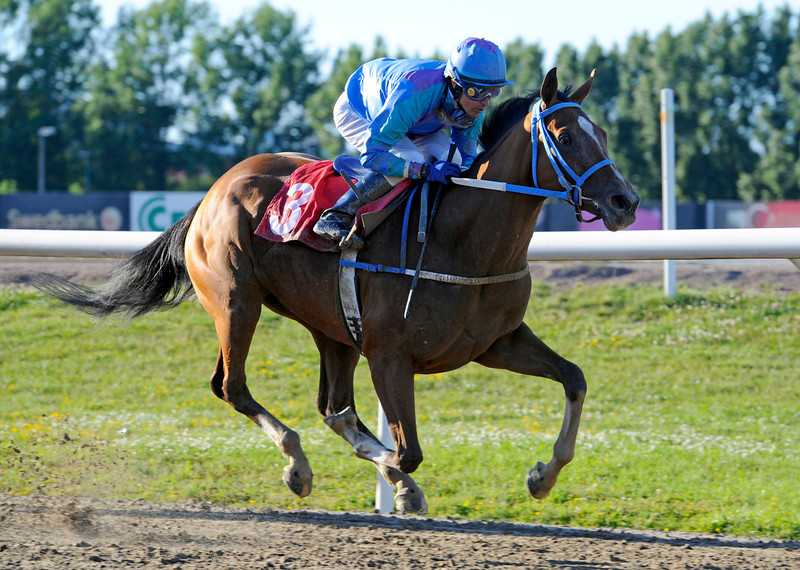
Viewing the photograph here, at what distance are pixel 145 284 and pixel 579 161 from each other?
8.17 feet

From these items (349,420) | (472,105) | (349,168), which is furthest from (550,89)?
(349,420)

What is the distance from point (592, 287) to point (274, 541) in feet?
18.6

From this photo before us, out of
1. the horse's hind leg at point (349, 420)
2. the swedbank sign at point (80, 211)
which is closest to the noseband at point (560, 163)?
the horse's hind leg at point (349, 420)

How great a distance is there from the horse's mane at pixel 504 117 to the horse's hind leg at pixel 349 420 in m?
1.32

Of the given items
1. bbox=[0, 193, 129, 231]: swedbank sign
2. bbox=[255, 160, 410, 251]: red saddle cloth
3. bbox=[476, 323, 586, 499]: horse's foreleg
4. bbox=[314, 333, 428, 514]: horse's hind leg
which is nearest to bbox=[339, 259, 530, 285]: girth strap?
bbox=[255, 160, 410, 251]: red saddle cloth

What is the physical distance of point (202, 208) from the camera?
4.60m

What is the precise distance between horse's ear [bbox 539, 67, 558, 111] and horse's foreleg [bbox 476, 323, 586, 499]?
3.24 ft

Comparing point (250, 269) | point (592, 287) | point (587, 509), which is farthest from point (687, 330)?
point (250, 269)

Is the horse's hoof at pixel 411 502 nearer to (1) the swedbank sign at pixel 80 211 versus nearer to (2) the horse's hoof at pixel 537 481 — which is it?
(2) the horse's hoof at pixel 537 481

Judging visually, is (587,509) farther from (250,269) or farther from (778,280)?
(778,280)

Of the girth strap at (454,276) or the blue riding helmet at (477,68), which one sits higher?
the blue riding helmet at (477,68)

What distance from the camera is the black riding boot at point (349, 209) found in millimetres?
3789

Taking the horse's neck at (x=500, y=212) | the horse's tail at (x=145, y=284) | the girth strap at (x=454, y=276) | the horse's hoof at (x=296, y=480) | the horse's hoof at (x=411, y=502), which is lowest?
the horse's hoof at (x=411, y=502)

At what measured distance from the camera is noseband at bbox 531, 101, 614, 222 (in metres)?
3.33
